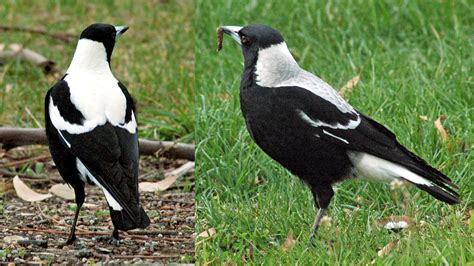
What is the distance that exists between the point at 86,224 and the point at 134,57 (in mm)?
2024

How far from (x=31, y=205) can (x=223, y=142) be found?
2.24 feet

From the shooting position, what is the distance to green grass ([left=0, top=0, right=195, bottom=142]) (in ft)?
13.4

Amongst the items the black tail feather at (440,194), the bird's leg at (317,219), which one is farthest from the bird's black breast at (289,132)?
the black tail feather at (440,194)

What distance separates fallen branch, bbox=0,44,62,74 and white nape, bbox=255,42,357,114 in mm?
2117

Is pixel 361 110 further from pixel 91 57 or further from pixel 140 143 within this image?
pixel 91 57

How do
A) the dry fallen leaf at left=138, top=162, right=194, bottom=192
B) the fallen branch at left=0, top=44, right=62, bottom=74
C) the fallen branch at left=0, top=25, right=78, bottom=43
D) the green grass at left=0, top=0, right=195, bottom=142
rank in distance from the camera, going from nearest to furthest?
the dry fallen leaf at left=138, top=162, right=194, bottom=192
the green grass at left=0, top=0, right=195, bottom=142
the fallen branch at left=0, top=44, right=62, bottom=74
the fallen branch at left=0, top=25, right=78, bottom=43

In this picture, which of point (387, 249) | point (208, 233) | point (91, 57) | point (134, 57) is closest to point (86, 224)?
point (208, 233)

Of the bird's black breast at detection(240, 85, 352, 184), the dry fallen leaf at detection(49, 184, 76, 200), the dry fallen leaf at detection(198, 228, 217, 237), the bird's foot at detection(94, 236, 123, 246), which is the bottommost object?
the dry fallen leaf at detection(49, 184, 76, 200)

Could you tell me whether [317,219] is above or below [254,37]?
below

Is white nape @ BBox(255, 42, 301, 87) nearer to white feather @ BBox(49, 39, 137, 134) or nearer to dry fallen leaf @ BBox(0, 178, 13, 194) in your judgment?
white feather @ BBox(49, 39, 137, 134)

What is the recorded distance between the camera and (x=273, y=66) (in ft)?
9.13

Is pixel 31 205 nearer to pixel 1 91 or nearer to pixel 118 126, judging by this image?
pixel 118 126

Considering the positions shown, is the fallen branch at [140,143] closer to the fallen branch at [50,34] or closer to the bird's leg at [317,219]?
the bird's leg at [317,219]

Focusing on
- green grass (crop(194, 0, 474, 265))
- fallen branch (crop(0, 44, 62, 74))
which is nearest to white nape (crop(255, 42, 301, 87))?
green grass (crop(194, 0, 474, 265))
